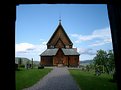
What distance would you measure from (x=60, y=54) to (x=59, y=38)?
637cm

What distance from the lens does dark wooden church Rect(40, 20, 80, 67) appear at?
55656 mm

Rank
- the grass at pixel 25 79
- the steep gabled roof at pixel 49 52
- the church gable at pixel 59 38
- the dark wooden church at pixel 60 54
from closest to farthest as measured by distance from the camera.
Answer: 1. the grass at pixel 25 79
2. the dark wooden church at pixel 60 54
3. the steep gabled roof at pixel 49 52
4. the church gable at pixel 59 38

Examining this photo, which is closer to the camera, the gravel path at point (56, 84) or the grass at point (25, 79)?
the gravel path at point (56, 84)

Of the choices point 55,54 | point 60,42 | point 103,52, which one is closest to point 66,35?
point 60,42

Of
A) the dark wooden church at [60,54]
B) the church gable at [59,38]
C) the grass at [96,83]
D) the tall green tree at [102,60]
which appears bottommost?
the grass at [96,83]

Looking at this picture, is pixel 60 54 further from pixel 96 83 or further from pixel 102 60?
pixel 96 83

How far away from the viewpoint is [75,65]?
5619 centimetres

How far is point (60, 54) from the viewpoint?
55812mm

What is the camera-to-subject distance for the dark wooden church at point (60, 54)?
55.7 metres

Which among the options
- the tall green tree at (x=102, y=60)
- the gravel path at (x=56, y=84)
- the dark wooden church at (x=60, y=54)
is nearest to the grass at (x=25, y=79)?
the gravel path at (x=56, y=84)

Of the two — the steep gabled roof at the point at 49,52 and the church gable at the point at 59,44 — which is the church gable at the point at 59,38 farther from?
the steep gabled roof at the point at 49,52

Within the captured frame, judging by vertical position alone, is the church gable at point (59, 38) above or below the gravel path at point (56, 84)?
above

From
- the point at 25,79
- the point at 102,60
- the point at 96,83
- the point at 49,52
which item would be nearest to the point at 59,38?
the point at 49,52
